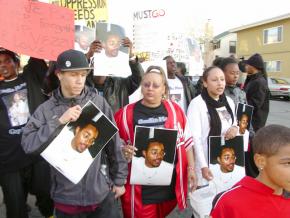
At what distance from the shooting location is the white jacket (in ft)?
10.8

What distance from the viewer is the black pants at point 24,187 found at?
10.9ft

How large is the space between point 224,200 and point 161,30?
10.6ft

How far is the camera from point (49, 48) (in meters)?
3.12

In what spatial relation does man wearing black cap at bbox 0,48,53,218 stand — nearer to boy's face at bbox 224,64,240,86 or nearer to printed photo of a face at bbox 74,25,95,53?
printed photo of a face at bbox 74,25,95,53

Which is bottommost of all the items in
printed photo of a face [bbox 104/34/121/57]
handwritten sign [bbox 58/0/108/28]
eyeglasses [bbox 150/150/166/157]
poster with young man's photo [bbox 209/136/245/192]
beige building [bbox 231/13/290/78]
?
poster with young man's photo [bbox 209/136/245/192]

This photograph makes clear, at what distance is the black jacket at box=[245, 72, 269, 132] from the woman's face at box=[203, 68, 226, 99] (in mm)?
1536

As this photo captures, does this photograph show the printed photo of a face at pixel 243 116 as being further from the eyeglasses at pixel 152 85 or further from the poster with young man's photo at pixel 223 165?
the eyeglasses at pixel 152 85

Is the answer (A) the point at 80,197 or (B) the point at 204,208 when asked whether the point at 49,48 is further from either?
(B) the point at 204,208

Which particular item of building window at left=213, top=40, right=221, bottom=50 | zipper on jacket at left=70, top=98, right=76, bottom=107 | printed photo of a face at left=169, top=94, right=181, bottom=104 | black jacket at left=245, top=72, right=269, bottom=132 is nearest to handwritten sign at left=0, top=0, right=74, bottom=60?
zipper on jacket at left=70, top=98, right=76, bottom=107

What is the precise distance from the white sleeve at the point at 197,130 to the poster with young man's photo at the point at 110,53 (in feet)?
3.09

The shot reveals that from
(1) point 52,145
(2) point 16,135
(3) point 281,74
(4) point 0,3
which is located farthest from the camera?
(3) point 281,74

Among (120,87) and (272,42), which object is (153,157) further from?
(272,42)

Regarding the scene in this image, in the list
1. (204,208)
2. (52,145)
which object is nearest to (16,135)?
(52,145)

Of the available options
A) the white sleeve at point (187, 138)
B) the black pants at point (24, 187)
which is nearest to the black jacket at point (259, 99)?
the white sleeve at point (187, 138)
